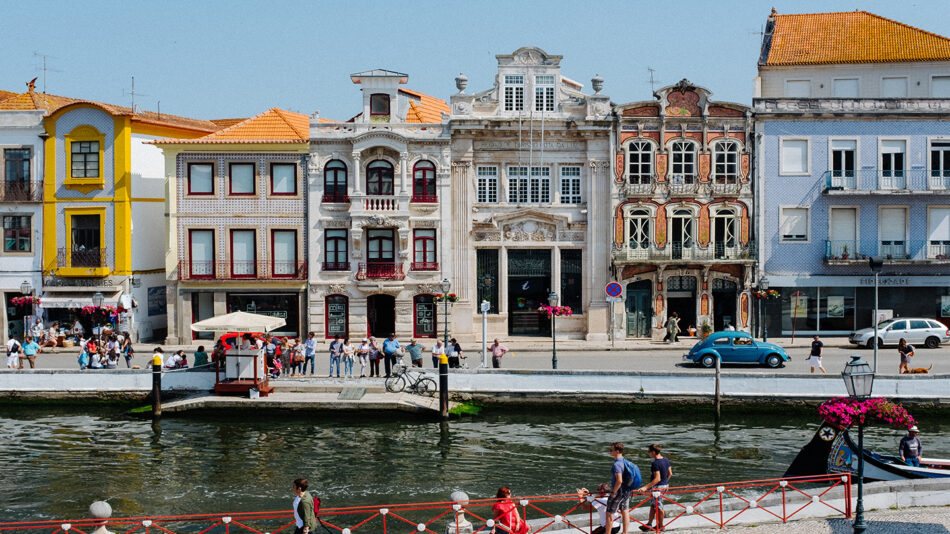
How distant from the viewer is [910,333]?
138 feet

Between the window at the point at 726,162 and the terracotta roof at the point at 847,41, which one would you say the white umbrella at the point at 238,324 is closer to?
the window at the point at 726,162

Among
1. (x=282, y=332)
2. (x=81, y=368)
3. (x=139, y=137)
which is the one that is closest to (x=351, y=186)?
(x=282, y=332)

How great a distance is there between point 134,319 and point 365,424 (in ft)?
62.5

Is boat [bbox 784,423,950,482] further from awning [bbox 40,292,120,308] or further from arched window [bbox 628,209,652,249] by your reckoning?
awning [bbox 40,292,120,308]

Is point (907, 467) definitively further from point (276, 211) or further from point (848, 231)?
point (276, 211)

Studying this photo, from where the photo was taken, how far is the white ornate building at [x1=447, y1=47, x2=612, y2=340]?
1802 inches

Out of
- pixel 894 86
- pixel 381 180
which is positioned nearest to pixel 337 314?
pixel 381 180

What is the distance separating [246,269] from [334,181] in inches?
217

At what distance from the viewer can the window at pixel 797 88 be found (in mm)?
49406

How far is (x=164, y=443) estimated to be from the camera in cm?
2986

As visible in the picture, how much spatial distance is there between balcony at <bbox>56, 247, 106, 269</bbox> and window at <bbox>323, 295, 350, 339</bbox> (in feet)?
33.7

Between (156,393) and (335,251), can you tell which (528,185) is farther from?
(156,393)

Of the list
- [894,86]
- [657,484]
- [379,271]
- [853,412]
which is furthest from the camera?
[894,86]

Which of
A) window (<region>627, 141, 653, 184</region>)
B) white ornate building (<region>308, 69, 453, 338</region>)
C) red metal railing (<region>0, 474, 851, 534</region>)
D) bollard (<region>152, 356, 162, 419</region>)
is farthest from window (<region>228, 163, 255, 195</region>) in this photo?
red metal railing (<region>0, 474, 851, 534</region>)
